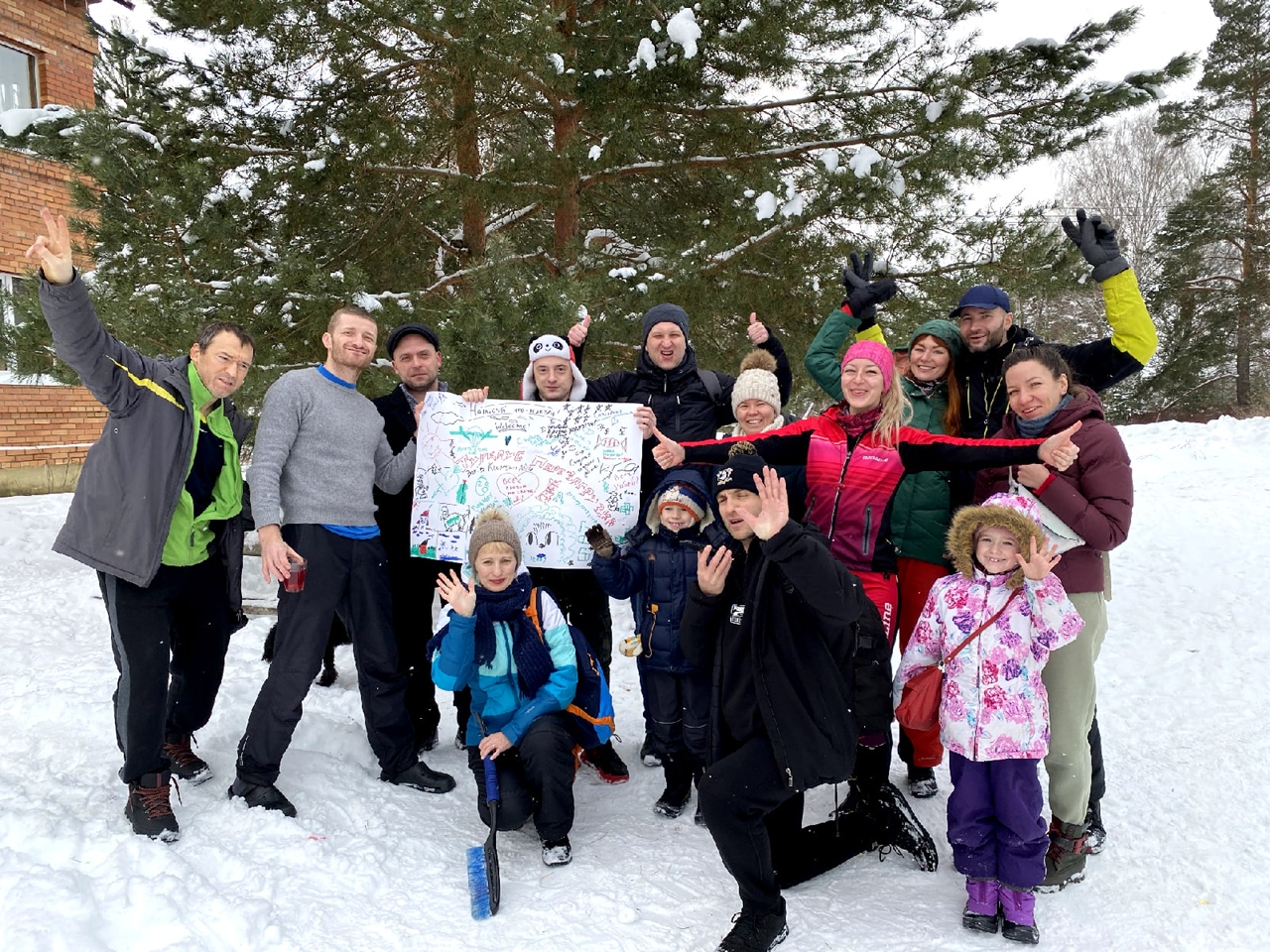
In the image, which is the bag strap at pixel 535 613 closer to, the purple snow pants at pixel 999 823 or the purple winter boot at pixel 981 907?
the purple snow pants at pixel 999 823

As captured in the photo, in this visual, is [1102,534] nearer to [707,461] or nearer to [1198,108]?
[707,461]

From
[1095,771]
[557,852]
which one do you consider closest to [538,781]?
[557,852]

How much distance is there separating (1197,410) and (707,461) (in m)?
20.8

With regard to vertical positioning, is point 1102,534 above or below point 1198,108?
below

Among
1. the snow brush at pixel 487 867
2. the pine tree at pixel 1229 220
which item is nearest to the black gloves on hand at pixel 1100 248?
the snow brush at pixel 487 867

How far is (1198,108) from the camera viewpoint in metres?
18.7

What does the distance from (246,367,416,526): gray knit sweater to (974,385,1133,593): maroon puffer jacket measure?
314 centimetres

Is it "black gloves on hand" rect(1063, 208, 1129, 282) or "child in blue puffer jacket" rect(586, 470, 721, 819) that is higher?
"black gloves on hand" rect(1063, 208, 1129, 282)

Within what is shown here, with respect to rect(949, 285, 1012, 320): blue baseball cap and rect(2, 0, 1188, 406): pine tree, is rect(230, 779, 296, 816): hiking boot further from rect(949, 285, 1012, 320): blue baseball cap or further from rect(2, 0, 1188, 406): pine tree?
rect(949, 285, 1012, 320): blue baseball cap

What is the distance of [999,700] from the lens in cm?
309

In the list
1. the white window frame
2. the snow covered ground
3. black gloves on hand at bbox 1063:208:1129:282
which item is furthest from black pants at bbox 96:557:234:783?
the white window frame

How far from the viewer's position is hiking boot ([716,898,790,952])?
9.36 ft

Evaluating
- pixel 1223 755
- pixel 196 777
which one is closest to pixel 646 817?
pixel 196 777

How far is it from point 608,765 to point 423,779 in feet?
Answer: 3.31
